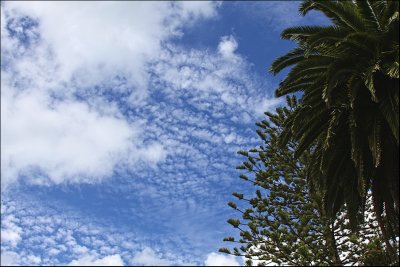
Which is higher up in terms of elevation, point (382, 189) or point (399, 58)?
point (399, 58)

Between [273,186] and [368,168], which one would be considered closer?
[368,168]

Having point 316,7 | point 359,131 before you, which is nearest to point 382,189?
point 359,131

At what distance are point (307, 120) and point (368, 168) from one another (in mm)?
1971

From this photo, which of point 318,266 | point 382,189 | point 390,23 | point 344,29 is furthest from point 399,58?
point 318,266

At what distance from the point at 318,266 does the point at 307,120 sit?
834 cm

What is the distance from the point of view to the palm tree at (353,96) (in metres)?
10.7

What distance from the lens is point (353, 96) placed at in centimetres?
1056

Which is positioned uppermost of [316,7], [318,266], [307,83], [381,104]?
[316,7]

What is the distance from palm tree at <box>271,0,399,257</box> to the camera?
422 inches

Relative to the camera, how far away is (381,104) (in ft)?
35.4

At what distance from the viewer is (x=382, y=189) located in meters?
11.9

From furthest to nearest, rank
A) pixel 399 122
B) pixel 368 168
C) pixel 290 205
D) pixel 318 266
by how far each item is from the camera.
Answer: pixel 290 205 → pixel 318 266 → pixel 368 168 → pixel 399 122

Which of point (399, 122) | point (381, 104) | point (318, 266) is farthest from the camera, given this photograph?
point (318, 266)

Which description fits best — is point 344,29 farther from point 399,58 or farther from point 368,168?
point 368,168
